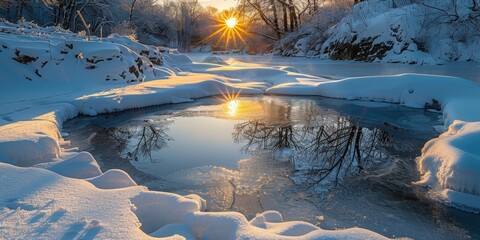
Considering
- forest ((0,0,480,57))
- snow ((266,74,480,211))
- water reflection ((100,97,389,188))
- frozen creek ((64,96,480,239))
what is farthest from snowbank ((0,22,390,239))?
forest ((0,0,480,57))

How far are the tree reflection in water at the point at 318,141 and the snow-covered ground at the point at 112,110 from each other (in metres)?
0.85

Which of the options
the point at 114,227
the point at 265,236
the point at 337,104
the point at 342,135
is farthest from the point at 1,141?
the point at 337,104

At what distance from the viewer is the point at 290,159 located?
14.8ft

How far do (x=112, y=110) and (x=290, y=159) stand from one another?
442cm

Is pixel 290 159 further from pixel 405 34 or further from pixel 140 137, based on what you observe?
pixel 405 34

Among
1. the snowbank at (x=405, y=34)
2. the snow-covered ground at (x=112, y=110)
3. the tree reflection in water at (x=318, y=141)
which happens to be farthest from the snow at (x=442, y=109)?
the snowbank at (x=405, y=34)

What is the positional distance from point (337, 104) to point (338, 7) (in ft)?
54.2

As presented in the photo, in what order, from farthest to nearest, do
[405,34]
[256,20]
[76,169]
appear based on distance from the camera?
[256,20] < [405,34] < [76,169]

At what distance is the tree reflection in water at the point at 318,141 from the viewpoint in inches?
168

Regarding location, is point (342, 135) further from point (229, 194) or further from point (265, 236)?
point (265, 236)

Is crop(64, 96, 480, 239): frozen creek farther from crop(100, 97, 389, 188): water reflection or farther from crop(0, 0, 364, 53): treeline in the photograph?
crop(0, 0, 364, 53): treeline

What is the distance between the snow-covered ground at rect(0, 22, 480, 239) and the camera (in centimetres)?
221

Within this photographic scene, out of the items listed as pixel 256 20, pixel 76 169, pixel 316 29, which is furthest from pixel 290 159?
pixel 256 20

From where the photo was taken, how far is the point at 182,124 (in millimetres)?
6438
